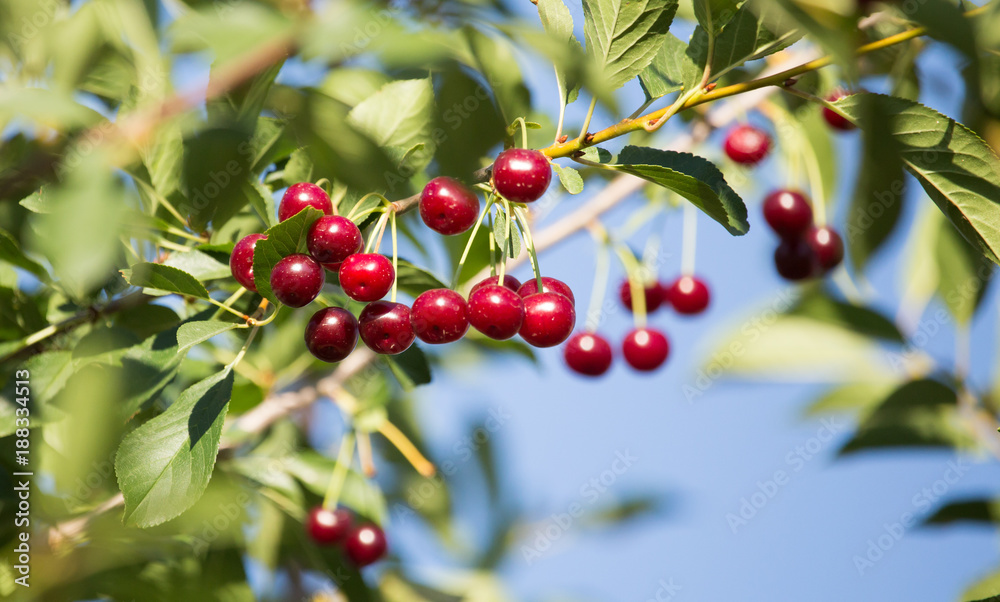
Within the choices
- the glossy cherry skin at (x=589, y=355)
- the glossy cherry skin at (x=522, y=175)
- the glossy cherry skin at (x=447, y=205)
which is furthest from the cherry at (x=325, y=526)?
the glossy cherry skin at (x=522, y=175)

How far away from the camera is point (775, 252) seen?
2467mm

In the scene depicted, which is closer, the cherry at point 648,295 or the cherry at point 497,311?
the cherry at point 497,311

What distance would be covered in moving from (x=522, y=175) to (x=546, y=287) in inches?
12.4

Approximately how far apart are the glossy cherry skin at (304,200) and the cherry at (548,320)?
0.34 meters

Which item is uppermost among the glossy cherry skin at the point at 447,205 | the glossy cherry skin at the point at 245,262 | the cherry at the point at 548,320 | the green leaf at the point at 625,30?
the green leaf at the point at 625,30

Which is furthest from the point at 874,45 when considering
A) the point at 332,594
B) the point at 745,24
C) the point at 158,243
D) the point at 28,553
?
the point at 332,594

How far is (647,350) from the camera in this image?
2.37m

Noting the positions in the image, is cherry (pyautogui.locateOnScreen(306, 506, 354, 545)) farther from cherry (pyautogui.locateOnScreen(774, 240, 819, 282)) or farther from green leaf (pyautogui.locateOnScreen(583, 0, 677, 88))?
cherry (pyautogui.locateOnScreen(774, 240, 819, 282))

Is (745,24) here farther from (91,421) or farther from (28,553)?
(28,553)

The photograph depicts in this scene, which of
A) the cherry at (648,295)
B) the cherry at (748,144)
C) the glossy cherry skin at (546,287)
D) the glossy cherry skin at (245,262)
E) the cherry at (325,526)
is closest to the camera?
the glossy cherry skin at (245,262)

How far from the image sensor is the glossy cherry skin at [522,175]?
0.99 metres

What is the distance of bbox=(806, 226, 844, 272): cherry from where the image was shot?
2.46 m

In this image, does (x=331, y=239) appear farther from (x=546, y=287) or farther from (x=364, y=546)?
(x=364, y=546)

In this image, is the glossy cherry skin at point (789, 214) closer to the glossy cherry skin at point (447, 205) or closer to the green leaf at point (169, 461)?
the glossy cherry skin at point (447, 205)
